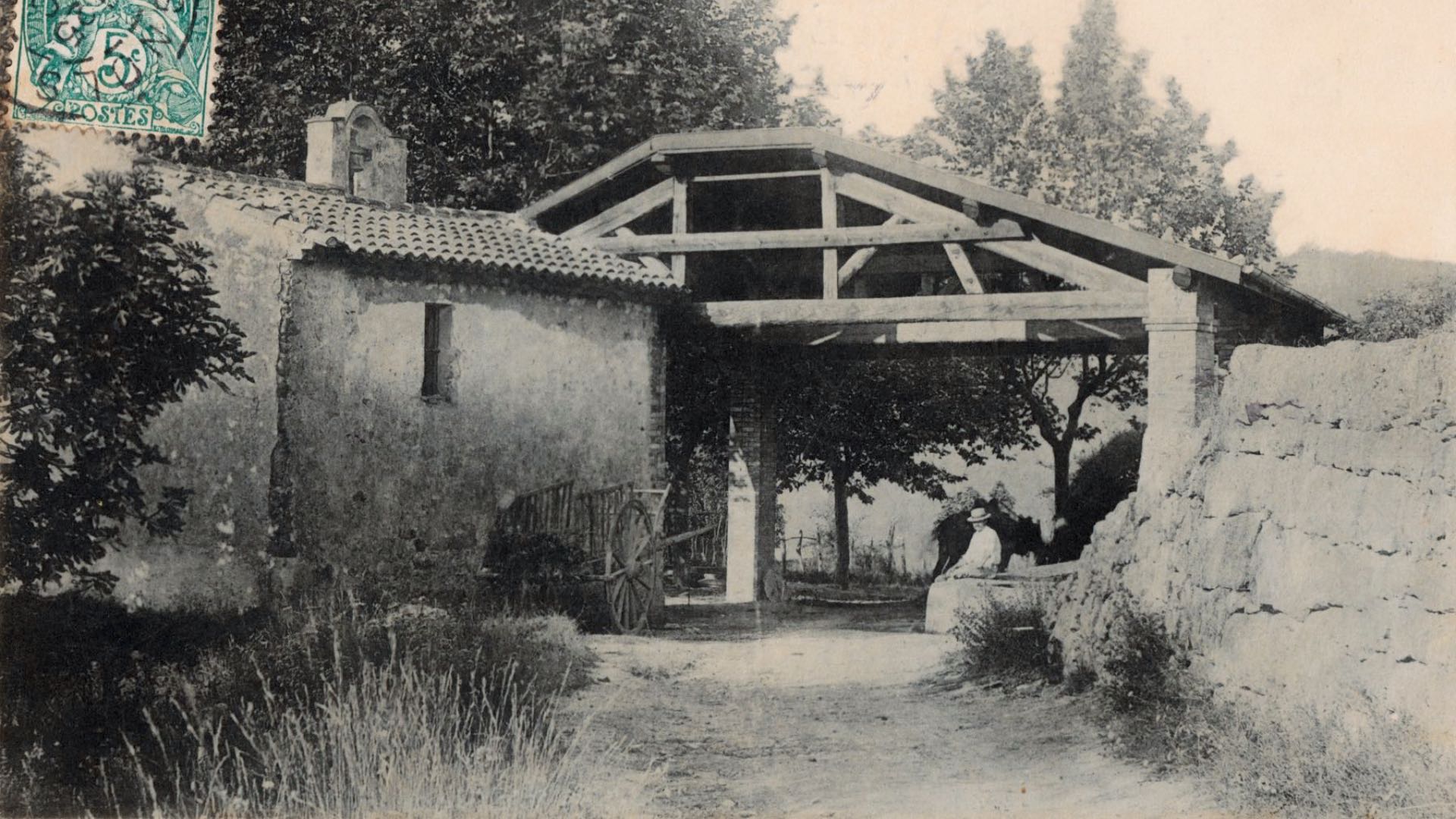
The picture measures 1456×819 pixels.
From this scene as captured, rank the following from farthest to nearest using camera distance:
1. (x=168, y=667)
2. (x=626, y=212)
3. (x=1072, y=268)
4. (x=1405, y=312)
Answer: (x=1405, y=312) → (x=626, y=212) → (x=1072, y=268) → (x=168, y=667)

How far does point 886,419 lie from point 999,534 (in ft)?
8.43

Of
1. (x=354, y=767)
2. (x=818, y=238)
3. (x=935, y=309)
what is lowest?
(x=354, y=767)

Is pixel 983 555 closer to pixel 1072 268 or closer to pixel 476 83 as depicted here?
pixel 1072 268

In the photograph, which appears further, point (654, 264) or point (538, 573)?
point (654, 264)

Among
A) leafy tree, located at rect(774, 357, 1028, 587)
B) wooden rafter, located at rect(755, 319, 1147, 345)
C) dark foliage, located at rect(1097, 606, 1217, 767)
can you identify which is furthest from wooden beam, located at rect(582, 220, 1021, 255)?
leafy tree, located at rect(774, 357, 1028, 587)

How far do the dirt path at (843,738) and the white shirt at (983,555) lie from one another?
31.5 inches

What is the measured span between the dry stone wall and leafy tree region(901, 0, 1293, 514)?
47.2 ft

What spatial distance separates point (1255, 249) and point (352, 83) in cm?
1521

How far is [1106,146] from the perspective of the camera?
22.5m

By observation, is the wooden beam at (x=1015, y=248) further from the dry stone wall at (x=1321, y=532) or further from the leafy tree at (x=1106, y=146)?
the leafy tree at (x=1106, y=146)

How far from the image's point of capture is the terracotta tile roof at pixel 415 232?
436 inches

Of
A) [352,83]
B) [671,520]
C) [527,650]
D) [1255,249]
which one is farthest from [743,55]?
[527,650]

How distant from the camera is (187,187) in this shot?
11180mm

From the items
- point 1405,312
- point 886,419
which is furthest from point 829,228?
→ point 1405,312
